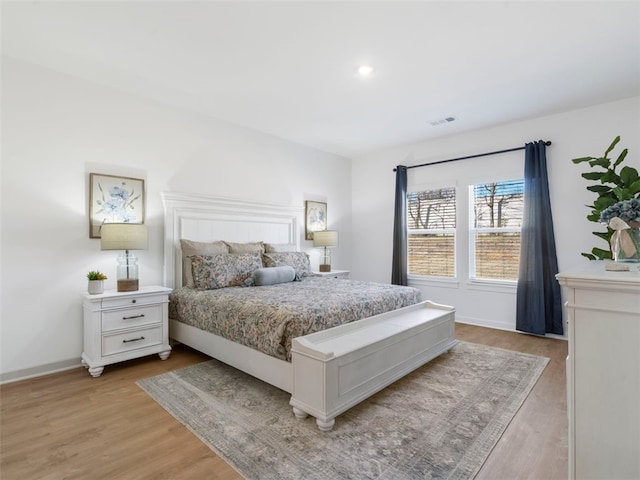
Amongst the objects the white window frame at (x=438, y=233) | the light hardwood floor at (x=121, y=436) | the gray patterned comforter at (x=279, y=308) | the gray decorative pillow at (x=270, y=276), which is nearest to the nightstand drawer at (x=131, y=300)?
the gray patterned comforter at (x=279, y=308)

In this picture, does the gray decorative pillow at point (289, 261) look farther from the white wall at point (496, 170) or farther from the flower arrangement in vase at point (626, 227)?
the flower arrangement in vase at point (626, 227)

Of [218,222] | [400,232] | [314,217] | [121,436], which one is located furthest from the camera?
[314,217]

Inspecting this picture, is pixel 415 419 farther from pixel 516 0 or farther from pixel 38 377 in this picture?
pixel 38 377

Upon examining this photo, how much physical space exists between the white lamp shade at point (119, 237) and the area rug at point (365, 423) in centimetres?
120

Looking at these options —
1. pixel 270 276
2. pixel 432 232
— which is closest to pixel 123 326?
pixel 270 276

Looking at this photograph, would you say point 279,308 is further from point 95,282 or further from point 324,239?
point 324,239

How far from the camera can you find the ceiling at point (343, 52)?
2.17 metres

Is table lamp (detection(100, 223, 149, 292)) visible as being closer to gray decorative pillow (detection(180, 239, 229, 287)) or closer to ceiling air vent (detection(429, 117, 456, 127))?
gray decorative pillow (detection(180, 239, 229, 287))

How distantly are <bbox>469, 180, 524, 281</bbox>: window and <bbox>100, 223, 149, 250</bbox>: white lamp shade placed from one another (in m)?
4.21

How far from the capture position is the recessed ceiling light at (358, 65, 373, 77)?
2.84m

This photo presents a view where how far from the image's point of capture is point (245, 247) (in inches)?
156

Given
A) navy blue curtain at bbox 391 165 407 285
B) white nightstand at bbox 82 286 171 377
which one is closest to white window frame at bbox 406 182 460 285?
navy blue curtain at bbox 391 165 407 285

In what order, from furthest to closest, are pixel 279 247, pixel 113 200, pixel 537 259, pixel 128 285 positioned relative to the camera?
1. pixel 279 247
2. pixel 537 259
3. pixel 113 200
4. pixel 128 285

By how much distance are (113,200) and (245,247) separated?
1.44 m
